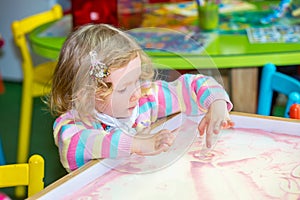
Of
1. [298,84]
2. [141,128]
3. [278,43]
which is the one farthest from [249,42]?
[141,128]

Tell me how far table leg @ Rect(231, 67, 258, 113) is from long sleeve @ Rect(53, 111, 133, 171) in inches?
32.6

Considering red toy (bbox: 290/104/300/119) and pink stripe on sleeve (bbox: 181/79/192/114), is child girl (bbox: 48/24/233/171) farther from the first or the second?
red toy (bbox: 290/104/300/119)

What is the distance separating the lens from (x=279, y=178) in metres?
0.91

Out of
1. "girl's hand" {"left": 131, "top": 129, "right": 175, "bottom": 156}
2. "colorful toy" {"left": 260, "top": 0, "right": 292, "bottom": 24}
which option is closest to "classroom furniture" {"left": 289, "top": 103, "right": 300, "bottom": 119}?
"girl's hand" {"left": 131, "top": 129, "right": 175, "bottom": 156}

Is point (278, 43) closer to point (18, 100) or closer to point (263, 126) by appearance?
point (263, 126)

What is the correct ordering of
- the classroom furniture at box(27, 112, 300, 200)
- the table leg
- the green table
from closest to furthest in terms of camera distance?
1. the classroom furniture at box(27, 112, 300, 200)
2. the green table
3. the table leg

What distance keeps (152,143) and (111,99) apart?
93 millimetres

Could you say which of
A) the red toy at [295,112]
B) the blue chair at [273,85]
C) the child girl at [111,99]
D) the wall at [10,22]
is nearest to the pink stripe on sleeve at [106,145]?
the child girl at [111,99]

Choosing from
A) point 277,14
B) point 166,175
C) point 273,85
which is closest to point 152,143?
point 166,175

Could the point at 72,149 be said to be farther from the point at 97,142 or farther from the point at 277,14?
the point at 277,14

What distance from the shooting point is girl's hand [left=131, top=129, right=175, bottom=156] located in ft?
2.93

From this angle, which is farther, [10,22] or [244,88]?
[10,22]

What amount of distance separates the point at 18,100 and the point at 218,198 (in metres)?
2.31

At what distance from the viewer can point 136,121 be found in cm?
99
